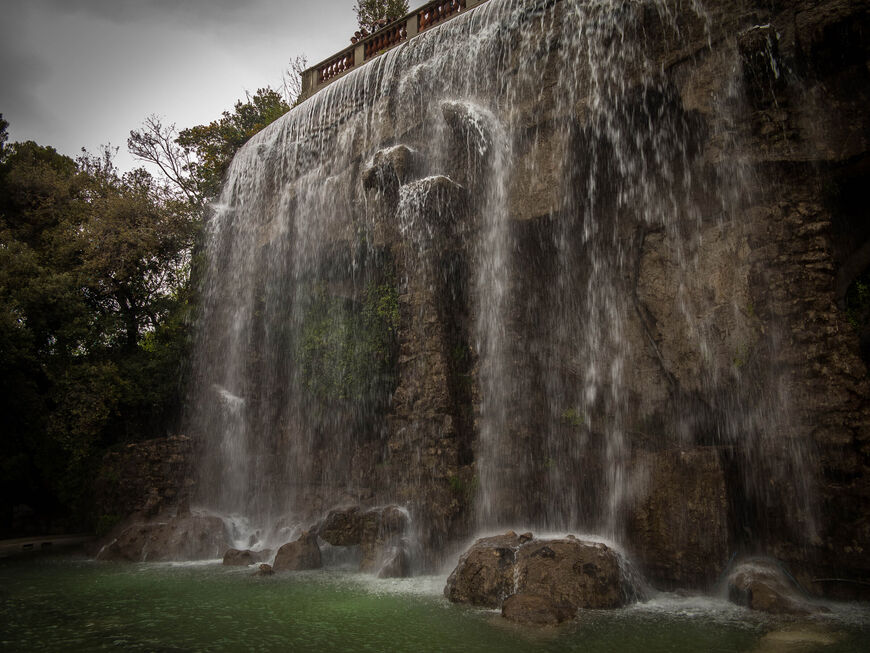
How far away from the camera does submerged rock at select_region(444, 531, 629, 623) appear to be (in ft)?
21.6

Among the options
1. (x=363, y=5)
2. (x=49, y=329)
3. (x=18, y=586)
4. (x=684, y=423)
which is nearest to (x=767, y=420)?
(x=684, y=423)

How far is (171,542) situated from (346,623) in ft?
23.2

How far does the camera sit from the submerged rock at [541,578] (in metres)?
6.57

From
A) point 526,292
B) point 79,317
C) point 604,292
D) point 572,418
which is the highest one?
point 79,317

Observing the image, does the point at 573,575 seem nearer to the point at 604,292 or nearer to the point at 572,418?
the point at 572,418

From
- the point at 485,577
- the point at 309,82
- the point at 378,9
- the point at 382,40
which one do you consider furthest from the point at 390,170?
the point at 378,9

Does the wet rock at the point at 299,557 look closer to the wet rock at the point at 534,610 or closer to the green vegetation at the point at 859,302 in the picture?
the wet rock at the point at 534,610

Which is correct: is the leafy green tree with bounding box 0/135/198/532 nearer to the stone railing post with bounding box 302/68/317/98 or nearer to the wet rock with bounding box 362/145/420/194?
the stone railing post with bounding box 302/68/317/98

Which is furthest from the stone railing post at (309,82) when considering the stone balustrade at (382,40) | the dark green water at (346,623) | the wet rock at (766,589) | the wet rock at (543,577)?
the wet rock at (766,589)

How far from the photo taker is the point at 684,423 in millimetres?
9922

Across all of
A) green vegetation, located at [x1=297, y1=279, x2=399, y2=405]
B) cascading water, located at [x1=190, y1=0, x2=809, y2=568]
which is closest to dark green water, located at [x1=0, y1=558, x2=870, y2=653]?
cascading water, located at [x1=190, y1=0, x2=809, y2=568]

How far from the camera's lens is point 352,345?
14844 mm

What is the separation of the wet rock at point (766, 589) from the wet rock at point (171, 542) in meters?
9.62

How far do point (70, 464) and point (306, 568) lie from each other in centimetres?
894
